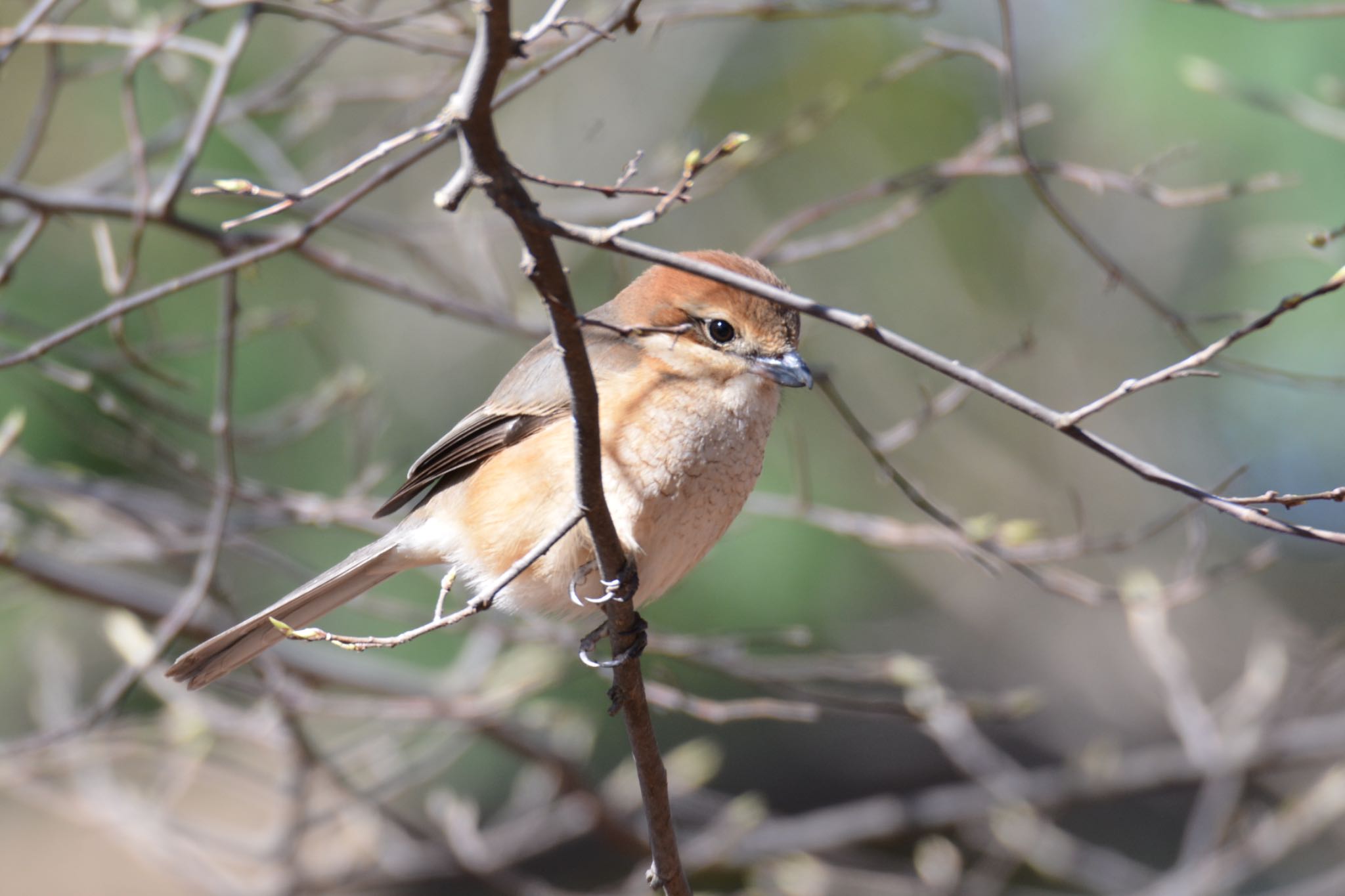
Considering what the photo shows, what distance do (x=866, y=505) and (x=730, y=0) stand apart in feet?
11.9

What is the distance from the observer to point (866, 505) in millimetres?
6824

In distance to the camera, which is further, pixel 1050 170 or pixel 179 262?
pixel 179 262

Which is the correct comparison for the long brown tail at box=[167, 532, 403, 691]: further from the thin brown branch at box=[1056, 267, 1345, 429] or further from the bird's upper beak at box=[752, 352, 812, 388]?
the thin brown branch at box=[1056, 267, 1345, 429]

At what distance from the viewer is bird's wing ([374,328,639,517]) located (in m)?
3.11

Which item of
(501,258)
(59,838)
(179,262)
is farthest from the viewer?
(59,838)

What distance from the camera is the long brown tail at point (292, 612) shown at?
3129mm

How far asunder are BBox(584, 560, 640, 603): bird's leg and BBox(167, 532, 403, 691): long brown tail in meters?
0.95

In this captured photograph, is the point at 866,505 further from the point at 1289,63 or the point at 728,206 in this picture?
the point at 1289,63

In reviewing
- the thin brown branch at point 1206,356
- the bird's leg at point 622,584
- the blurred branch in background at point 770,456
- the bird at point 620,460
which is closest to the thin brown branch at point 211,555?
the blurred branch in background at point 770,456

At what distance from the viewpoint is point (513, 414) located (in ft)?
10.6

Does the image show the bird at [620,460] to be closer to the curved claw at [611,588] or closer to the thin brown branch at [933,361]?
the curved claw at [611,588]

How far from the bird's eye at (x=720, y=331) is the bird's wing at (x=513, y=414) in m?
0.19

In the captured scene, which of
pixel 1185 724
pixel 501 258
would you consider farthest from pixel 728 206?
pixel 1185 724

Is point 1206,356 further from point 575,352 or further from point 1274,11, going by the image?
point 1274,11
